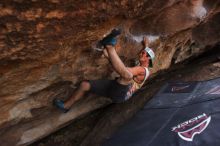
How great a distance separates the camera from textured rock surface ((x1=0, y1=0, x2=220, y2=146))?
2840 mm

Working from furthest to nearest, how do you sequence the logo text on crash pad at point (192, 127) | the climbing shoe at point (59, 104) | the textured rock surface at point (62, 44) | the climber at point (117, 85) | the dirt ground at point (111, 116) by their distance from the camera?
1. the dirt ground at point (111, 116)
2. the climbing shoe at point (59, 104)
3. the climber at point (117, 85)
4. the logo text on crash pad at point (192, 127)
5. the textured rock surface at point (62, 44)

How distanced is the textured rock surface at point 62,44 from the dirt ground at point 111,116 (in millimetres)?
326

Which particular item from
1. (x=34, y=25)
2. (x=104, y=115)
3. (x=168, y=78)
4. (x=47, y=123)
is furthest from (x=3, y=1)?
(x=168, y=78)

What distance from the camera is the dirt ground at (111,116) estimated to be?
16.2 feet

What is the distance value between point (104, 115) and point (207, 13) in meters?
2.22

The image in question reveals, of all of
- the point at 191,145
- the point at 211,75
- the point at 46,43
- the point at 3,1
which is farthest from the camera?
the point at 211,75

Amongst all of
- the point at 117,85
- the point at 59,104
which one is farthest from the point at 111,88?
the point at 59,104

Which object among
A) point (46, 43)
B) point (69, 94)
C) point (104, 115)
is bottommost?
point (104, 115)

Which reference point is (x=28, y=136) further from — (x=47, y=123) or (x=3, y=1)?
Result: (x=3, y=1)

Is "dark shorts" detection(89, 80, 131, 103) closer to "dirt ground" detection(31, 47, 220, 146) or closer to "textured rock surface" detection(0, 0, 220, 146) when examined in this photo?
"textured rock surface" detection(0, 0, 220, 146)

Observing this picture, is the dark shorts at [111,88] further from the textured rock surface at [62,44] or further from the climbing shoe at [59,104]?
the climbing shoe at [59,104]

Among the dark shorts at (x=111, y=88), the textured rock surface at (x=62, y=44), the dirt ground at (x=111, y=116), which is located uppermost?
the textured rock surface at (x=62, y=44)

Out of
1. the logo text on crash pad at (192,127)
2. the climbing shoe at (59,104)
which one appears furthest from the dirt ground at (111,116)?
the logo text on crash pad at (192,127)

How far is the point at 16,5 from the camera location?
8.47ft
